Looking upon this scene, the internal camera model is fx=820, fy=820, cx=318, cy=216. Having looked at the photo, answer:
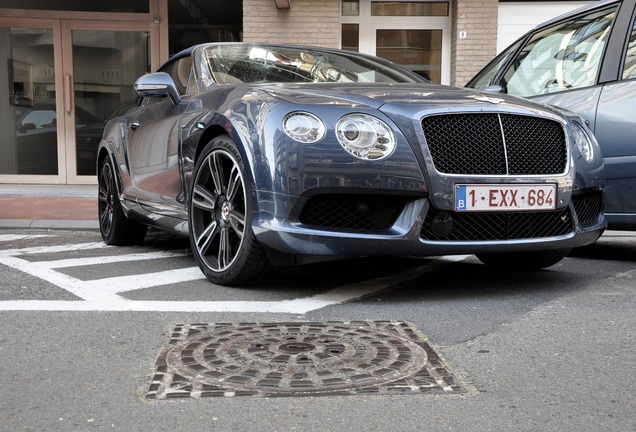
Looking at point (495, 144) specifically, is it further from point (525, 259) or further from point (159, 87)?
point (159, 87)

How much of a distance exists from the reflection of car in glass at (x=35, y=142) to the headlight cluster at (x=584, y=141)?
32.4 ft

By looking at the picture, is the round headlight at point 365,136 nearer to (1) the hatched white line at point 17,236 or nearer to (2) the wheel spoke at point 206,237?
(2) the wheel spoke at point 206,237

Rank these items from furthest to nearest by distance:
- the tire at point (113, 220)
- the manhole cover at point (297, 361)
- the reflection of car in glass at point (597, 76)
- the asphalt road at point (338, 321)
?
1. the tire at point (113, 220)
2. the reflection of car in glass at point (597, 76)
3. the manhole cover at point (297, 361)
4. the asphalt road at point (338, 321)

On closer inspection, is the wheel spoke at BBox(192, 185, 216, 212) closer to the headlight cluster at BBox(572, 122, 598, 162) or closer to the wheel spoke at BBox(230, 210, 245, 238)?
the wheel spoke at BBox(230, 210, 245, 238)

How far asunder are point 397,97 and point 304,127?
1.72 ft

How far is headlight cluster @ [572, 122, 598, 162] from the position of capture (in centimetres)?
432

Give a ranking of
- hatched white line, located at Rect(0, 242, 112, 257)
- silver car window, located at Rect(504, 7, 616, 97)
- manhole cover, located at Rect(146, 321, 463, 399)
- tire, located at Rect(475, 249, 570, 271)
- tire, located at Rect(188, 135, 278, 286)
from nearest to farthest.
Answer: manhole cover, located at Rect(146, 321, 463, 399) < tire, located at Rect(188, 135, 278, 286) < tire, located at Rect(475, 249, 570, 271) < silver car window, located at Rect(504, 7, 616, 97) < hatched white line, located at Rect(0, 242, 112, 257)

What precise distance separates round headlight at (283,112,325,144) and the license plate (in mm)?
687

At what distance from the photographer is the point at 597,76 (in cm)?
518

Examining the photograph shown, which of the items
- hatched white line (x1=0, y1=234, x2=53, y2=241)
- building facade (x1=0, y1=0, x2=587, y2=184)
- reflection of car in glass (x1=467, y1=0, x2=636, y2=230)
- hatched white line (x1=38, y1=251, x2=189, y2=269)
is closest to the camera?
reflection of car in glass (x1=467, y1=0, x2=636, y2=230)

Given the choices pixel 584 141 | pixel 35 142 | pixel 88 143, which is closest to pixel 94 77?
pixel 88 143

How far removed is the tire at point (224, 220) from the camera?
13.1 feet

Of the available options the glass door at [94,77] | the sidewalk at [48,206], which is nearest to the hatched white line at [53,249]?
the sidewalk at [48,206]

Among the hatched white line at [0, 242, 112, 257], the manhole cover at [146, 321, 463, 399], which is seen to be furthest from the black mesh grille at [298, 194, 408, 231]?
the hatched white line at [0, 242, 112, 257]
